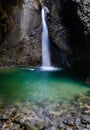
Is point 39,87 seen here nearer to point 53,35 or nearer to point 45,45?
point 53,35

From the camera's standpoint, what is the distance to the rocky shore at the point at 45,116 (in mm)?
6719

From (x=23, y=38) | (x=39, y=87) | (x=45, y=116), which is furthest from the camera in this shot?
(x=23, y=38)

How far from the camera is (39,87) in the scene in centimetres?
1168

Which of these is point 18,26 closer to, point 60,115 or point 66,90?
point 66,90

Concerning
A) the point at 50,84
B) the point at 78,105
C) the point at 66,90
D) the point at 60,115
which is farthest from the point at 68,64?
the point at 60,115

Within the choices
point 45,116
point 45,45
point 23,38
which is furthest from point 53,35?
point 45,116

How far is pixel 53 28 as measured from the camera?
17375 millimetres

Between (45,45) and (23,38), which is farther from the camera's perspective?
(45,45)

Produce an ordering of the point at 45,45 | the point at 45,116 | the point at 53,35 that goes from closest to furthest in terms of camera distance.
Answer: the point at 45,116
the point at 53,35
the point at 45,45

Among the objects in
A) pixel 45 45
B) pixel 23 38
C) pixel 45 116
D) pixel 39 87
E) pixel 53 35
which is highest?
pixel 53 35

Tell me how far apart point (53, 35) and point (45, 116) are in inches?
427

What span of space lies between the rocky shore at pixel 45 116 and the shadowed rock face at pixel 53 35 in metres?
5.47

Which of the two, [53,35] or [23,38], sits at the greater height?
[53,35]

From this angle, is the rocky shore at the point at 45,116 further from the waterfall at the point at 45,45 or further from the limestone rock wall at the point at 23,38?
the waterfall at the point at 45,45
